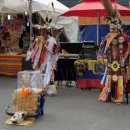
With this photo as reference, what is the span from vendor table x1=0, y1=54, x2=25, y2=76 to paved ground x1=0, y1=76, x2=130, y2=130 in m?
3.63

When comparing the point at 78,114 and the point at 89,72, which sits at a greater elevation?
the point at 89,72

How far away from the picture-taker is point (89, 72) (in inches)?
A: 460

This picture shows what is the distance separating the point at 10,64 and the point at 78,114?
6974 millimetres

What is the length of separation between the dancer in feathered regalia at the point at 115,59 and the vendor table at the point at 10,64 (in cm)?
563

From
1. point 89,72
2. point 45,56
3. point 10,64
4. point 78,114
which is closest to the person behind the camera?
point 78,114

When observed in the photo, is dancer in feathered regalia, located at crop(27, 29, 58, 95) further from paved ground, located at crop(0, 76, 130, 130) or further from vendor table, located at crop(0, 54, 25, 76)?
vendor table, located at crop(0, 54, 25, 76)

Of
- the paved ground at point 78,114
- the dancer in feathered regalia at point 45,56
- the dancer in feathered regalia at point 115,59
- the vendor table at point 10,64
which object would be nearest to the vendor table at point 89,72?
the paved ground at point 78,114

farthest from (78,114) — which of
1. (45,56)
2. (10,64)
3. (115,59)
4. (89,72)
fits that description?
(10,64)

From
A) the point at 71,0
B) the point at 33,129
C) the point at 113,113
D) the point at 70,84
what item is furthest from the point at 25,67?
the point at 71,0

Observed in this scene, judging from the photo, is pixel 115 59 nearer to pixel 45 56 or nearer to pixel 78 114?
pixel 78 114

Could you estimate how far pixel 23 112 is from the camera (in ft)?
24.5

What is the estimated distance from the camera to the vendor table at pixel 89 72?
38.0 ft

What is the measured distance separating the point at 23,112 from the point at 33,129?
560 millimetres

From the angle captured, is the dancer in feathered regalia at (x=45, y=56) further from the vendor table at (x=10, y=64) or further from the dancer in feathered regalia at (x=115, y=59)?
the vendor table at (x=10, y=64)
